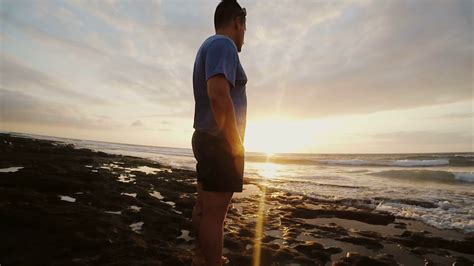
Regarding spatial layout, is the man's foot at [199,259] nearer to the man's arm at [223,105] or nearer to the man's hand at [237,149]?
the man's hand at [237,149]

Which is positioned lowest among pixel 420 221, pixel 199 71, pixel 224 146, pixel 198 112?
pixel 420 221

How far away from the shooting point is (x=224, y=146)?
2.41 meters

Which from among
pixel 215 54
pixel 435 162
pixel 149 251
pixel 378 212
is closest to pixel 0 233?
pixel 149 251

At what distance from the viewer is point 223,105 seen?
222cm

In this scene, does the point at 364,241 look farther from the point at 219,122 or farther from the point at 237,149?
the point at 219,122

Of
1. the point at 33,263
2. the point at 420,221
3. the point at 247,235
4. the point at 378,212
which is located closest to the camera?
the point at 33,263

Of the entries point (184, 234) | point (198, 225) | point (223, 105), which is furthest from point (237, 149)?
point (184, 234)

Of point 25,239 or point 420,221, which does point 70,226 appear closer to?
point 25,239

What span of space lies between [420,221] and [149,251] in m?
6.51

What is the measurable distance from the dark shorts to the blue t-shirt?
10 centimetres

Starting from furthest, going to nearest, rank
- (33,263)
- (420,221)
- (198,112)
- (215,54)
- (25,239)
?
(420,221) < (25,239) < (33,263) < (198,112) < (215,54)

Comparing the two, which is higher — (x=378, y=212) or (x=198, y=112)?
(x=198, y=112)

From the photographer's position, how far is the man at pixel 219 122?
7.42 ft

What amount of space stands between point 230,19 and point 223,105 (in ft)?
3.05
